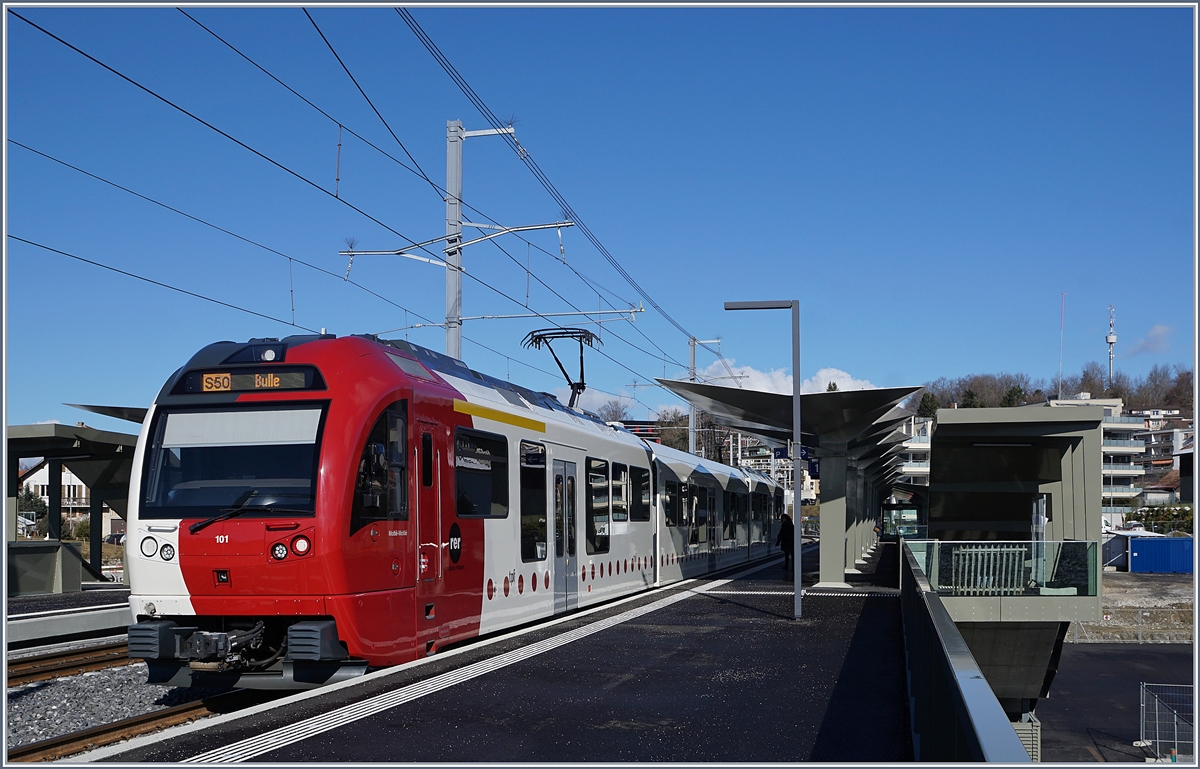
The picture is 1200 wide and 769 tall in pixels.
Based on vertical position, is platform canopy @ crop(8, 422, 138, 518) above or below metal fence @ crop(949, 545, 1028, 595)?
above

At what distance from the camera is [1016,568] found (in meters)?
20.1

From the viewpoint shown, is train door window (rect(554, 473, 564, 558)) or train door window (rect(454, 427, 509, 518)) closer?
train door window (rect(454, 427, 509, 518))

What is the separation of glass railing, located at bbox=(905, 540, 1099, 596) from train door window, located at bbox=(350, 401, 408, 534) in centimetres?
1222

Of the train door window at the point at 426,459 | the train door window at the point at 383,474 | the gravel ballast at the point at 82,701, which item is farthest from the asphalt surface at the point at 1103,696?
the gravel ballast at the point at 82,701

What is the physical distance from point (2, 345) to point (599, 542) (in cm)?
979

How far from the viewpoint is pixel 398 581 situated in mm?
10312

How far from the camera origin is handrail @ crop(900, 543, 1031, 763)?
123 inches

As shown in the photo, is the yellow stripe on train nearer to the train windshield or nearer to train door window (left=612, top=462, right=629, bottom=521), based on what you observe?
the train windshield

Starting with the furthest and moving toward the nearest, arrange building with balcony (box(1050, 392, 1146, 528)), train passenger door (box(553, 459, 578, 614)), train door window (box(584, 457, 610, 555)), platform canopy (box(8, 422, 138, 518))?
1. building with balcony (box(1050, 392, 1146, 528))
2. platform canopy (box(8, 422, 138, 518))
3. train door window (box(584, 457, 610, 555))
4. train passenger door (box(553, 459, 578, 614))

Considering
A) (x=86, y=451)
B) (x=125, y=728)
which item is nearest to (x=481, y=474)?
(x=125, y=728)

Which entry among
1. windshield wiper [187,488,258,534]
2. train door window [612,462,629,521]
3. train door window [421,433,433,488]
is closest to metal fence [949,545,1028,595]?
train door window [612,462,629,521]

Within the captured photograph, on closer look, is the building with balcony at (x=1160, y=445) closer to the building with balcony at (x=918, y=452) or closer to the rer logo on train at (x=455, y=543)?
the building with balcony at (x=918, y=452)

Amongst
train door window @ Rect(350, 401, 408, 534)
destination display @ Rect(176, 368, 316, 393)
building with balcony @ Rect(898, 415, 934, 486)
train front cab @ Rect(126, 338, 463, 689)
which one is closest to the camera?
train front cab @ Rect(126, 338, 463, 689)

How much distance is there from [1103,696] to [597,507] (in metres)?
27.4
